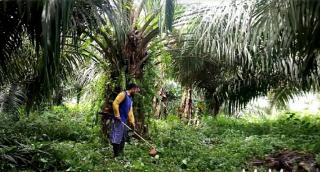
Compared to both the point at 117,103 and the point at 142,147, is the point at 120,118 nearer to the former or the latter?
the point at 117,103

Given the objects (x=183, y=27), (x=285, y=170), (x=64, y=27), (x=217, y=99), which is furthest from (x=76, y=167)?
(x=217, y=99)

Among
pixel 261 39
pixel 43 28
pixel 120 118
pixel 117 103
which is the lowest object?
pixel 120 118

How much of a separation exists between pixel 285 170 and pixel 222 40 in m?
2.48

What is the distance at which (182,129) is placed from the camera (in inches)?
416

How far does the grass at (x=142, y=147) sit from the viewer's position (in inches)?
227

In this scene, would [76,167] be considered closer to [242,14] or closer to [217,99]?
[242,14]

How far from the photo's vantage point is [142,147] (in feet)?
25.3

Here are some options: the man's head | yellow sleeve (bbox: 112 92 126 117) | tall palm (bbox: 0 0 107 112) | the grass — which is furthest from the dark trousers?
tall palm (bbox: 0 0 107 112)

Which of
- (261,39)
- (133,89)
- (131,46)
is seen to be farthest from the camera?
(131,46)

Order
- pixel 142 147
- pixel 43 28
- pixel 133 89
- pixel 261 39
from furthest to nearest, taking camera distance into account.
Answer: pixel 142 147
pixel 261 39
pixel 133 89
pixel 43 28

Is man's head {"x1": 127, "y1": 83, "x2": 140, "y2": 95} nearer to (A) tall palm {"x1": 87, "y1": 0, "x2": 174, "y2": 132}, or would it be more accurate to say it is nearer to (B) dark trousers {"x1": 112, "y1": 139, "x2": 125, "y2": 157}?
(A) tall palm {"x1": 87, "y1": 0, "x2": 174, "y2": 132}

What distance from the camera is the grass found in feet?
18.9

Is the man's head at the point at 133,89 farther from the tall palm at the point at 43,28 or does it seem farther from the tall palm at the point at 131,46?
the tall palm at the point at 43,28

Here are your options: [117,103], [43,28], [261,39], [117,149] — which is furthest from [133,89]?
[43,28]
